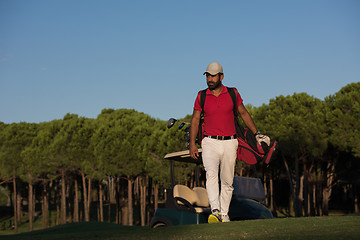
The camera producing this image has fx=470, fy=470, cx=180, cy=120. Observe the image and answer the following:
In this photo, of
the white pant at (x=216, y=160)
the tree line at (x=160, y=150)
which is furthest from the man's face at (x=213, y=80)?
the tree line at (x=160, y=150)

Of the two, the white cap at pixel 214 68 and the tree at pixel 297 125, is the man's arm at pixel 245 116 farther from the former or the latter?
the tree at pixel 297 125

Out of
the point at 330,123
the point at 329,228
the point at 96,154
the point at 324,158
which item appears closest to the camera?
the point at 329,228

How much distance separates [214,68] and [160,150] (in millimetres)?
28805

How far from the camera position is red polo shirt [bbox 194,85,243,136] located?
277 inches

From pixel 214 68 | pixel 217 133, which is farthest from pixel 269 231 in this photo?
pixel 214 68

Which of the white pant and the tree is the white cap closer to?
the white pant

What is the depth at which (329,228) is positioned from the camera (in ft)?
18.1

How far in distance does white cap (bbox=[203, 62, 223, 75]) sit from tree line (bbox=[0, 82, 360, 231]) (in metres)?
26.3

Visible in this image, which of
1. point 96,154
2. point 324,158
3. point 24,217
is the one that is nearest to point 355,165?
point 324,158

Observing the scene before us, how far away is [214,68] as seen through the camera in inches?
271

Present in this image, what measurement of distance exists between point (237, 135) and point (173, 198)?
2377mm

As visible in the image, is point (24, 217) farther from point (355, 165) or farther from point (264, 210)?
point (264, 210)

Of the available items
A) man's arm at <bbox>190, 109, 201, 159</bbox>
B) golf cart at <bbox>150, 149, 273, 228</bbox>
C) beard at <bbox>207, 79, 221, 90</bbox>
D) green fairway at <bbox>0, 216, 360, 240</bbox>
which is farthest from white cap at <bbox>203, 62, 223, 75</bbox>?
golf cart at <bbox>150, 149, 273, 228</bbox>

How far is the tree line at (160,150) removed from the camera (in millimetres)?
33188
